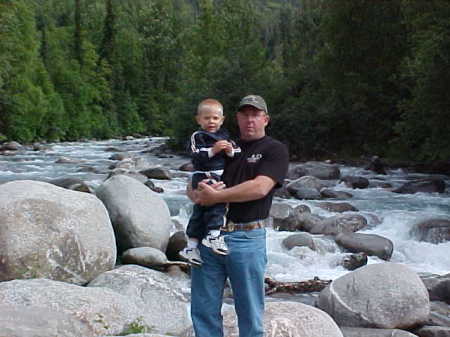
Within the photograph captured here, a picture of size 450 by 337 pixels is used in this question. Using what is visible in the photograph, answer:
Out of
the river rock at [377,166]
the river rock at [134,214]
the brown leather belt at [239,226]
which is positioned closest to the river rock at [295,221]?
the river rock at [134,214]

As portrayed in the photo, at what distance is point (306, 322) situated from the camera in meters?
5.14

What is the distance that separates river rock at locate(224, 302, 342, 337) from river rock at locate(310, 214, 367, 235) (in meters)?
7.66

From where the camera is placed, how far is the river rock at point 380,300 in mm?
7340

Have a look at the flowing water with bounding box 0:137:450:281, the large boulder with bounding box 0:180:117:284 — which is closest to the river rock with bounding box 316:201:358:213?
the flowing water with bounding box 0:137:450:281

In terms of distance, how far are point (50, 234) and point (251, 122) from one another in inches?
172

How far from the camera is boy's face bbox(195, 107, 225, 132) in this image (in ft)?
13.3

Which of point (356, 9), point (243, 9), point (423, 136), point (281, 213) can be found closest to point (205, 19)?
point (243, 9)

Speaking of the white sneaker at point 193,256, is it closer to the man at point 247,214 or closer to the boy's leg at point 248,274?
the man at point 247,214

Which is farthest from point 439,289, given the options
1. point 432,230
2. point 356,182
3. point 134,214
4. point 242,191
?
point 356,182

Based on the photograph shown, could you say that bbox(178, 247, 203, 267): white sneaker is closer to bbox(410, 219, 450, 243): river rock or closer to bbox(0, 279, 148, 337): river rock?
bbox(0, 279, 148, 337): river rock

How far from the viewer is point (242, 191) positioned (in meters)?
3.86

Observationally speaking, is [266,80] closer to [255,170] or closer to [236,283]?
[255,170]

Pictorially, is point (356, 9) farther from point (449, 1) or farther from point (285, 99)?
point (449, 1)

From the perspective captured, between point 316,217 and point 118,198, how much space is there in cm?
571
